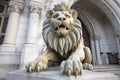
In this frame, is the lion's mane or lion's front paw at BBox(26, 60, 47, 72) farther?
the lion's mane

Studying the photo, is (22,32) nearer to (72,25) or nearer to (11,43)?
(11,43)

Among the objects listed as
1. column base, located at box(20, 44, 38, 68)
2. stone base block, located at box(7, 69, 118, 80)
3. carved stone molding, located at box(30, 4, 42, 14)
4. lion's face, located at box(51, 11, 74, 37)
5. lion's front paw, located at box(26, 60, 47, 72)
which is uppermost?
carved stone molding, located at box(30, 4, 42, 14)

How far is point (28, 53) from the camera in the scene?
3.48 metres

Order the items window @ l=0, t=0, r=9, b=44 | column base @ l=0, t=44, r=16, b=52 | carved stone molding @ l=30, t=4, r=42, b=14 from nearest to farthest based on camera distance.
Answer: column base @ l=0, t=44, r=16, b=52 → carved stone molding @ l=30, t=4, r=42, b=14 → window @ l=0, t=0, r=9, b=44

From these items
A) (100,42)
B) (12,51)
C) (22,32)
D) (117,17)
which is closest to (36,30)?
(22,32)

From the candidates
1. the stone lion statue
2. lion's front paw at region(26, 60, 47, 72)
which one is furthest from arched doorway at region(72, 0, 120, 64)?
lion's front paw at region(26, 60, 47, 72)

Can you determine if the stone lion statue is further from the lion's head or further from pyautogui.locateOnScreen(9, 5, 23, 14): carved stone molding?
pyautogui.locateOnScreen(9, 5, 23, 14): carved stone molding

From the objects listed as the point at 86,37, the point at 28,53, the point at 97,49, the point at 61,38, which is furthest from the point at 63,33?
the point at 86,37

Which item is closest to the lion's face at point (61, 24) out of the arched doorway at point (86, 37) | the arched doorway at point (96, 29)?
the arched doorway at point (96, 29)

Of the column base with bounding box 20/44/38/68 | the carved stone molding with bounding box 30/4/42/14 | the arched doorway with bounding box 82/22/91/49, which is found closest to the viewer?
the column base with bounding box 20/44/38/68

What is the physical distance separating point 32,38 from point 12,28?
2.69ft

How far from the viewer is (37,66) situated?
1227mm

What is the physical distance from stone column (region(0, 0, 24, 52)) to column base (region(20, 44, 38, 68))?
43 cm

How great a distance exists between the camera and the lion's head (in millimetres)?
1370
